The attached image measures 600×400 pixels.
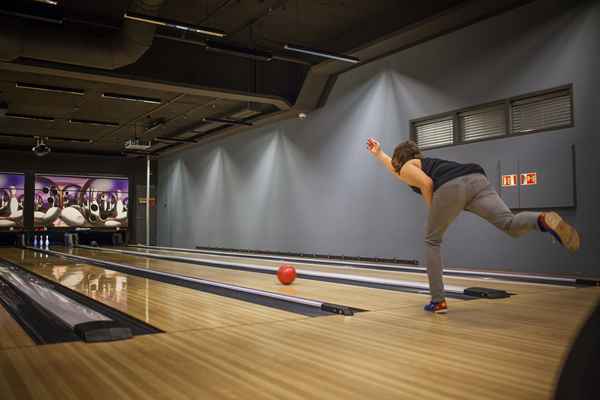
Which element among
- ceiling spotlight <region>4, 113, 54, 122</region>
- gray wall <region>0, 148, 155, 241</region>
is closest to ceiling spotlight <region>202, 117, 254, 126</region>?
ceiling spotlight <region>4, 113, 54, 122</region>

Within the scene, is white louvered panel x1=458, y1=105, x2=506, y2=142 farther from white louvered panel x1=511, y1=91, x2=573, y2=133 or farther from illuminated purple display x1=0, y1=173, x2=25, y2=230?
illuminated purple display x1=0, y1=173, x2=25, y2=230

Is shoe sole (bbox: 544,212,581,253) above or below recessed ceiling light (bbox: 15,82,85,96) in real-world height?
below

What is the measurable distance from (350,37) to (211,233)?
7.58 meters

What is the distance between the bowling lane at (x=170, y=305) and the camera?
307 cm

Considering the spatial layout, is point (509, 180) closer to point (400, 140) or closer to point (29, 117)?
point (400, 140)

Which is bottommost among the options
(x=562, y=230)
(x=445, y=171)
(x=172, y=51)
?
(x=562, y=230)

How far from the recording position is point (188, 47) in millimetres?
8703

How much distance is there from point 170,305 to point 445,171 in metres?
2.05

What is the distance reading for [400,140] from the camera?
26.9 ft

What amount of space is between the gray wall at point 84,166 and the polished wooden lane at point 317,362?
15.5 meters

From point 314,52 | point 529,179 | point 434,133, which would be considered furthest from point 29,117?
point 529,179

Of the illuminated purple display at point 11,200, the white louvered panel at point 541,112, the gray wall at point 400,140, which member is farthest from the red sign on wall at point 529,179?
the illuminated purple display at point 11,200

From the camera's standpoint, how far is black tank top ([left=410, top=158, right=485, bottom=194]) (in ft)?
9.97

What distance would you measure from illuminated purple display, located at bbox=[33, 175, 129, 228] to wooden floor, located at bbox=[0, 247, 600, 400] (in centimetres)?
1476
